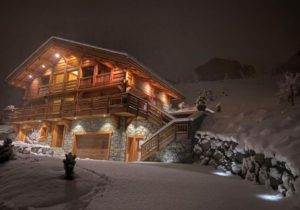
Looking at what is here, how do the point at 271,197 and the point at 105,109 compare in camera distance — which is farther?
the point at 105,109

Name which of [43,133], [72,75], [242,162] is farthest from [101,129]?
[242,162]

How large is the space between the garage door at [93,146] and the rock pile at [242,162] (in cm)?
824

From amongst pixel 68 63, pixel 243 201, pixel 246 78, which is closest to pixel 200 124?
pixel 243 201

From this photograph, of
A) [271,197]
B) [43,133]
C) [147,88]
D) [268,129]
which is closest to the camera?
[271,197]

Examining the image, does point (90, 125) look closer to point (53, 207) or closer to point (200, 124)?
point (200, 124)

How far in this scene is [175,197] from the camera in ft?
16.3

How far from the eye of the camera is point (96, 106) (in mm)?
17672

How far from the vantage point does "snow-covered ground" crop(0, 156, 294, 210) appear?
435cm

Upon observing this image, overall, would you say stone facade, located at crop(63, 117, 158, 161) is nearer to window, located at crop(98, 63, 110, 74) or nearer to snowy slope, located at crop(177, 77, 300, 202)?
window, located at crop(98, 63, 110, 74)

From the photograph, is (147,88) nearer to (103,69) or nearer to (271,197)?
(103,69)

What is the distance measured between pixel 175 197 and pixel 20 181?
3.46 meters

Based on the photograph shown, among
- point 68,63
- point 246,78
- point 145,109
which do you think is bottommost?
point 145,109

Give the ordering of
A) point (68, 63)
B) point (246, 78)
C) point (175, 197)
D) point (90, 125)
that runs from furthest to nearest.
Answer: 1. point (246, 78)
2. point (68, 63)
3. point (90, 125)
4. point (175, 197)

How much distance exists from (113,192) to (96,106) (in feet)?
43.4
